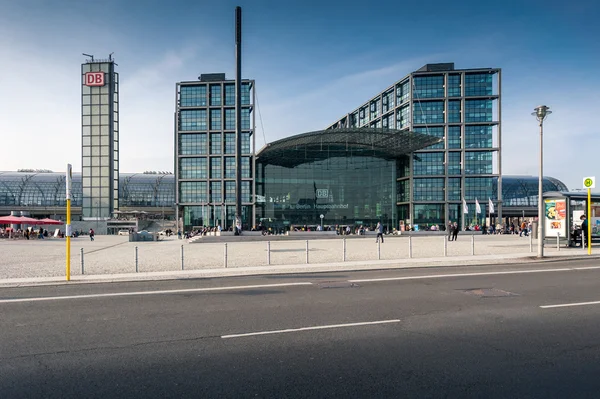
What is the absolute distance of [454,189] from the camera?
8050 cm

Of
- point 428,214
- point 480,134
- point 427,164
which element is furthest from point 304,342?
point 480,134

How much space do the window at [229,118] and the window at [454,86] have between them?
40728 millimetres

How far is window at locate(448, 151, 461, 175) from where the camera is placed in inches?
3177

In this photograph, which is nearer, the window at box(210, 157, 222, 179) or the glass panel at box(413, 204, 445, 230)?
the glass panel at box(413, 204, 445, 230)

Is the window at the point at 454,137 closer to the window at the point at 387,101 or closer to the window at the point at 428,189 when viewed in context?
the window at the point at 428,189

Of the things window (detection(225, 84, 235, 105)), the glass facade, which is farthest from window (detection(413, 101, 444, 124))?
window (detection(225, 84, 235, 105))

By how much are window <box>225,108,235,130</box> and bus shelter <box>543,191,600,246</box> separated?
6324cm

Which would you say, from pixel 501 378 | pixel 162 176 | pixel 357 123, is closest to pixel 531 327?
pixel 501 378

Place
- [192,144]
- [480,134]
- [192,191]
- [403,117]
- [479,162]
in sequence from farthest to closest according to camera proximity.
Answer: [403,117], [192,191], [192,144], [479,162], [480,134]

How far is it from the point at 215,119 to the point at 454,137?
45.3 m

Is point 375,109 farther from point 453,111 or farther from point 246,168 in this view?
→ point 246,168

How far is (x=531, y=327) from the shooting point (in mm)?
7148

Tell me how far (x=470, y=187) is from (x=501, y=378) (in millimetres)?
81599

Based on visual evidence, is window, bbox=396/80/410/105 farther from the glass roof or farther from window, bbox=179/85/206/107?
window, bbox=179/85/206/107
